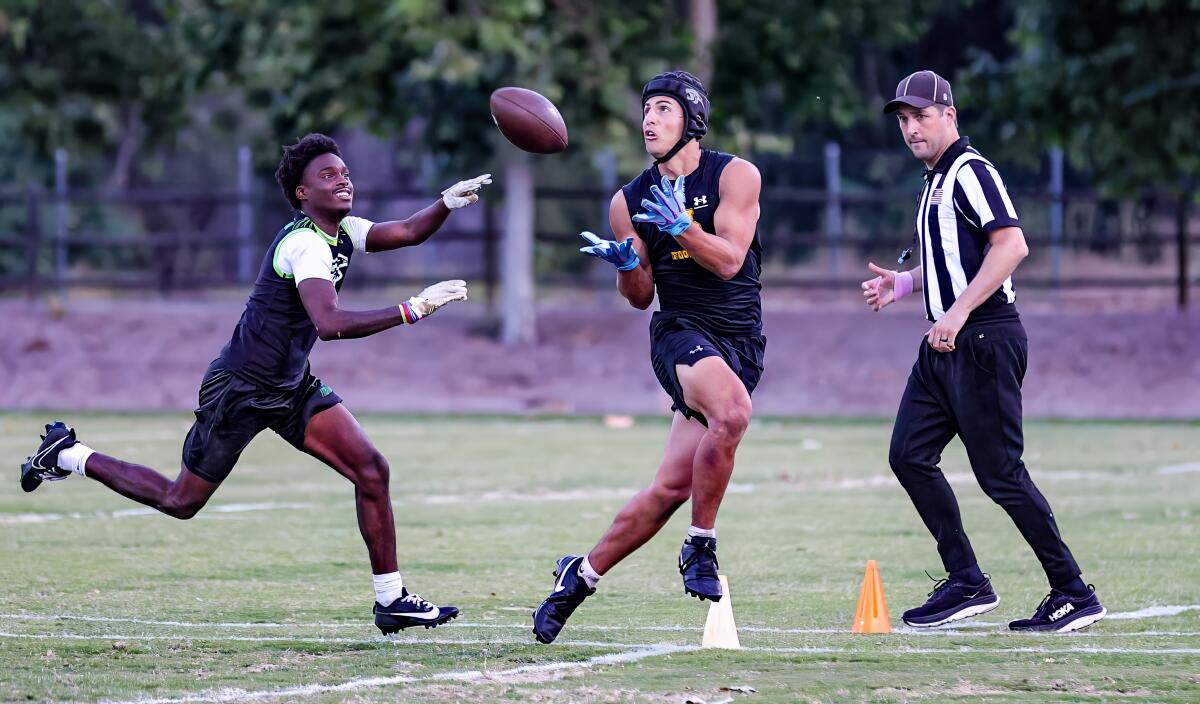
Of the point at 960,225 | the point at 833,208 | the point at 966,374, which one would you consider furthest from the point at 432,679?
the point at 833,208

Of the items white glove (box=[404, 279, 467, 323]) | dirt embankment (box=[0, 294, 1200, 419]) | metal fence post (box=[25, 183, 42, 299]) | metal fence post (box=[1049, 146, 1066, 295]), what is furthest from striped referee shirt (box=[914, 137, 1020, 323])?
metal fence post (box=[25, 183, 42, 299])

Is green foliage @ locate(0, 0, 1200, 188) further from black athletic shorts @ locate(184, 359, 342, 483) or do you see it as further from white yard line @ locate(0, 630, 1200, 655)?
white yard line @ locate(0, 630, 1200, 655)

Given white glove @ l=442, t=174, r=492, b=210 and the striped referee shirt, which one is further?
white glove @ l=442, t=174, r=492, b=210

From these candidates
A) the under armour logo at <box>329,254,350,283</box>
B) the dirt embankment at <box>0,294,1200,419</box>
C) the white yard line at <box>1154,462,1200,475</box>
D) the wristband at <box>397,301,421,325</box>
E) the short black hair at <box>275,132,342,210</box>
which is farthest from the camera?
the dirt embankment at <box>0,294,1200,419</box>

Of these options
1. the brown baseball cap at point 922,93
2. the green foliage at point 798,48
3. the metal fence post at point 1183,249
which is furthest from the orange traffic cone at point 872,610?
the metal fence post at point 1183,249

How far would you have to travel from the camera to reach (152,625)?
25.6 ft

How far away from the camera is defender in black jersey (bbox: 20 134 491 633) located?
7.68m

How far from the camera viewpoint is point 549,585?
30.5ft

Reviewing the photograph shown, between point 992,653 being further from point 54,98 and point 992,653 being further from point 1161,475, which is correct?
point 54,98

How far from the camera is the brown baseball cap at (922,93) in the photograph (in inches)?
315

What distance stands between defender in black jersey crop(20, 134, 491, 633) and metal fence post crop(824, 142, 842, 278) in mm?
20743

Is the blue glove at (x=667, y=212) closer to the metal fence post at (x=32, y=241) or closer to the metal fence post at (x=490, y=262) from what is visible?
the metal fence post at (x=490, y=262)

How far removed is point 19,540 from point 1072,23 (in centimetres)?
1737

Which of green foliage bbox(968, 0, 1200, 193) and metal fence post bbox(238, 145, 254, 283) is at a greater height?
green foliage bbox(968, 0, 1200, 193)
